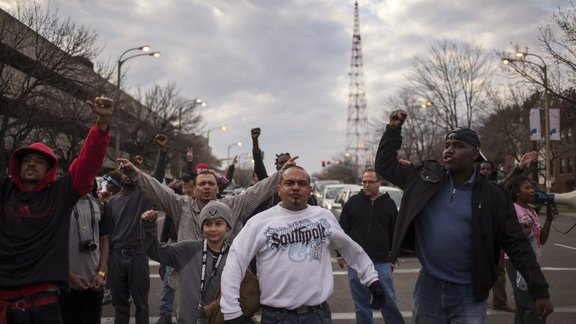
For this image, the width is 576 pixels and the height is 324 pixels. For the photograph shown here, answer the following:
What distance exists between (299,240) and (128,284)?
338cm

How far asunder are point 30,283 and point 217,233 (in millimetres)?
1329

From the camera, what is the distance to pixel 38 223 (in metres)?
3.51

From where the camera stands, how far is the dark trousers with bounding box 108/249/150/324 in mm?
5812

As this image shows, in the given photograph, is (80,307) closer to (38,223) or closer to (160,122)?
(38,223)

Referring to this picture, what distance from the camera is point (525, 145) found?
129ft

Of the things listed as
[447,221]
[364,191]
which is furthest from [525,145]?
[447,221]

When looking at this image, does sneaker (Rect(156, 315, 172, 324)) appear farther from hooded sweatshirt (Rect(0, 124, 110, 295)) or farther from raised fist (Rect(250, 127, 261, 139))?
hooded sweatshirt (Rect(0, 124, 110, 295))

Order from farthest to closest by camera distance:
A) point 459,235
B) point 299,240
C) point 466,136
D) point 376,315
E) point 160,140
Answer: point 376,315, point 160,140, point 466,136, point 459,235, point 299,240

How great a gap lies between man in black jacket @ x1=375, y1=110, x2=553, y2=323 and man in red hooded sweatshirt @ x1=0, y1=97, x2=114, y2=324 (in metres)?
2.35

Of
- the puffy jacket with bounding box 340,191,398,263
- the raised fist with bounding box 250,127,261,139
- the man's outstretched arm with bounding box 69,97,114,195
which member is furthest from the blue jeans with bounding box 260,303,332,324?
the raised fist with bounding box 250,127,261,139

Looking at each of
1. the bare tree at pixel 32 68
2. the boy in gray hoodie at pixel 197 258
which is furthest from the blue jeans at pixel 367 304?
the bare tree at pixel 32 68

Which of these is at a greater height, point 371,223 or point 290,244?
point 290,244

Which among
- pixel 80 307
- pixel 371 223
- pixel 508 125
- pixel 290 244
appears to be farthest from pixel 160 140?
pixel 508 125

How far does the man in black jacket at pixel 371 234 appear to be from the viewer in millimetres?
5891
